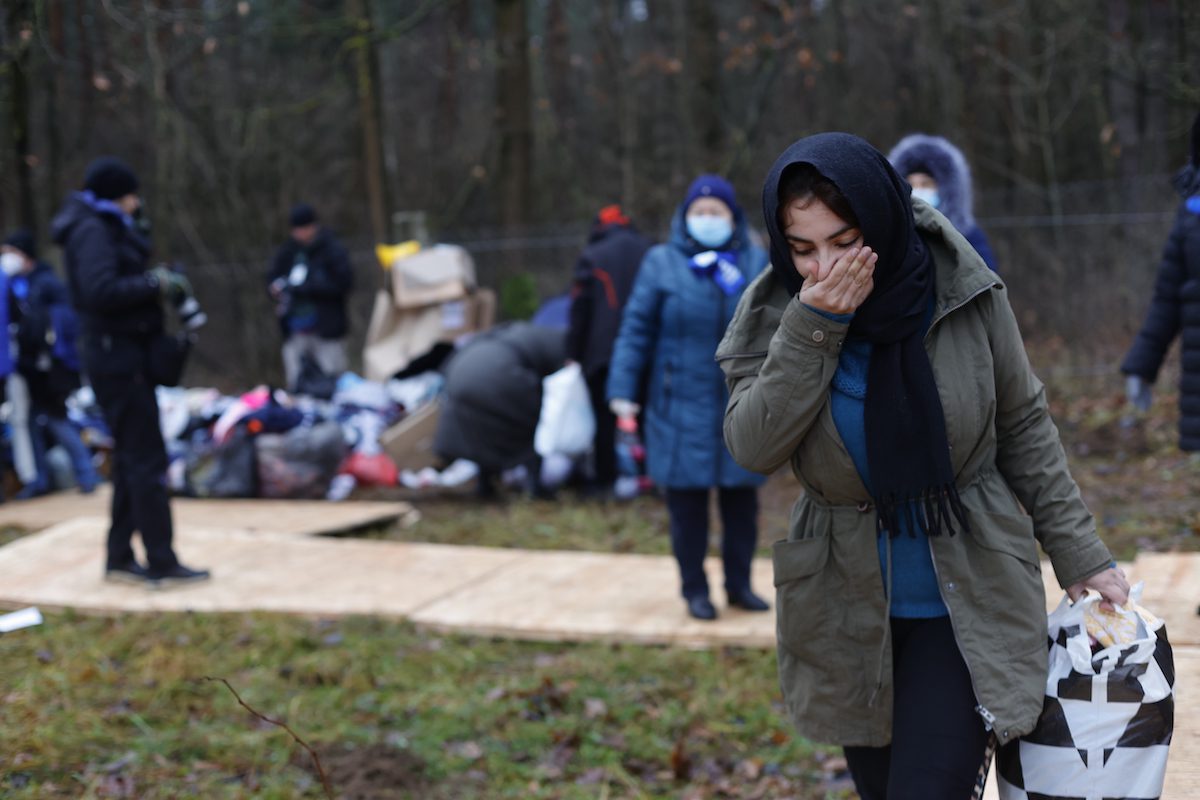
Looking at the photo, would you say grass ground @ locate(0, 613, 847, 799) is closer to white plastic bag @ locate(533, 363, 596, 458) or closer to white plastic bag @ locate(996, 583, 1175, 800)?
white plastic bag @ locate(996, 583, 1175, 800)

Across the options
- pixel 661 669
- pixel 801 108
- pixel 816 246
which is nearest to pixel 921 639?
pixel 816 246

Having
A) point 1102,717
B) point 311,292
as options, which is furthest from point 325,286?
point 1102,717

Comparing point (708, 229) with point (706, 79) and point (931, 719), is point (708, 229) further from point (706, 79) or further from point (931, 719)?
point (706, 79)

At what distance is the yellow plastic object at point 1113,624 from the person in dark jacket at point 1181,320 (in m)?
2.99

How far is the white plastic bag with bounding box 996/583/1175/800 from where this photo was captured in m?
2.65

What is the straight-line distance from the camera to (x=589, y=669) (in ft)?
18.9

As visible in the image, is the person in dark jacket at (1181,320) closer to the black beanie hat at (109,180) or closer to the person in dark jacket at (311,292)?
the black beanie hat at (109,180)

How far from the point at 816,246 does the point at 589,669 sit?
11.4ft

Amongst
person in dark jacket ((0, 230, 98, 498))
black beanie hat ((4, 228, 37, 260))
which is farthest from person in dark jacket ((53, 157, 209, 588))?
black beanie hat ((4, 228, 37, 260))

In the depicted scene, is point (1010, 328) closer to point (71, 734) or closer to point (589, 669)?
point (589, 669)

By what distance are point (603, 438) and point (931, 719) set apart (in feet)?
23.6

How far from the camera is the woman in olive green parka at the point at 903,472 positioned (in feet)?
8.71

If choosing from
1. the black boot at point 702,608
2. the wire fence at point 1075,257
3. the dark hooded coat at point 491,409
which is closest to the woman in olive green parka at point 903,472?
the black boot at point 702,608

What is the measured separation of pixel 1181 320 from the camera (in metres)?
5.58
